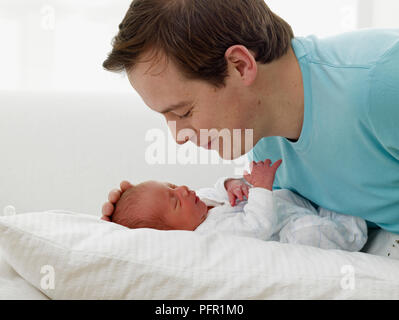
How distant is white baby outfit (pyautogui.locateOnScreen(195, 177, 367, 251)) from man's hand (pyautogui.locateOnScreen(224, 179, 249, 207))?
0.22 feet

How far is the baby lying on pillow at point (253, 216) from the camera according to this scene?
3.63ft

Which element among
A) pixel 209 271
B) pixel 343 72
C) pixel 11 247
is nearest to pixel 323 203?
pixel 343 72

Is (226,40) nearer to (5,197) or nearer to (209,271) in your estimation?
(209,271)

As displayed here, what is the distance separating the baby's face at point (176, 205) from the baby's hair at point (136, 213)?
15 mm

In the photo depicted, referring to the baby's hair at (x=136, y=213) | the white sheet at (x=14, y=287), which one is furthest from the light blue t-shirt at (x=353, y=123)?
the white sheet at (x=14, y=287)

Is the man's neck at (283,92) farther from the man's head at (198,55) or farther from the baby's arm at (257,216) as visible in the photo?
the baby's arm at (257,216)

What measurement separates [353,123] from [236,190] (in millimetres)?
418

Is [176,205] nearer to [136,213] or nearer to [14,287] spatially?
[136,213]

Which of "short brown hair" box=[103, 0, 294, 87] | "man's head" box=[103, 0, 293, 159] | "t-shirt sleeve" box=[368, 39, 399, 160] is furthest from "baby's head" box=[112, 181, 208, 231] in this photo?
"t-shirt sleeve" box=[368, 39, 399, 160]

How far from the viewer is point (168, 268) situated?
2.76ft

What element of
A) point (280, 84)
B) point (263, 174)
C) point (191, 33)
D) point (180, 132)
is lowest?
point (263, 174)

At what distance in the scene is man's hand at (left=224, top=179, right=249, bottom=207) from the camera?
128 cm

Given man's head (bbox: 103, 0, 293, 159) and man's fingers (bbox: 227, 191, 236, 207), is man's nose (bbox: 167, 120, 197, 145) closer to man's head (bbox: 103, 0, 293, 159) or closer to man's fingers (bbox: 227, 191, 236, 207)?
man's head (bbox: 103, 0, 293, 159)

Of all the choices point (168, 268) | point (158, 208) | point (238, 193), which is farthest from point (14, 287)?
point (238, 193)
